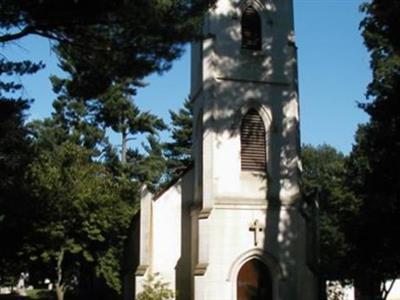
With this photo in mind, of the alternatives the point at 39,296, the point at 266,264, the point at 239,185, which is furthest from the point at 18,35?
the point at 39,296

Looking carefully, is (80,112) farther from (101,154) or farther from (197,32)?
(197,32)

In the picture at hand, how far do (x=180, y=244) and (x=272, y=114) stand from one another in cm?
564

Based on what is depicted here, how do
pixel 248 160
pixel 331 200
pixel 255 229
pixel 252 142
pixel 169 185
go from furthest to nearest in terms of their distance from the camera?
pixel 331 200 < pixel 169 185 < pixel 252 142 < pixel 248 160 < pixel 255 229

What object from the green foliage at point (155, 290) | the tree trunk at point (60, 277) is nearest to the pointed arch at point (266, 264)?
the green foliage at point (155, 290)

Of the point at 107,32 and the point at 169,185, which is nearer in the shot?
the point at 107,32

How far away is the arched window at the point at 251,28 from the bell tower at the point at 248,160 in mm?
36

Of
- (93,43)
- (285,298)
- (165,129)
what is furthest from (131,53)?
(165,129)

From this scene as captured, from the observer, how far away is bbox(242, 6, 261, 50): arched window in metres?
23.8

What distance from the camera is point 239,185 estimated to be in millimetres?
22141

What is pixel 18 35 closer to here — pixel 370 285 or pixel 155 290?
pixel 155 290

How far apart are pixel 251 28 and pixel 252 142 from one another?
Answer: 432 centimetres

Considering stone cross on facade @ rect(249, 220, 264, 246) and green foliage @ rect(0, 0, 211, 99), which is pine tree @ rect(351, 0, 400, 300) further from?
green foliage @ rect(0, 0, 211, 99)

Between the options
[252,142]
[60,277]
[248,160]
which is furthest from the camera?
[60,277]

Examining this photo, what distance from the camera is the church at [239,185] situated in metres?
21.6
